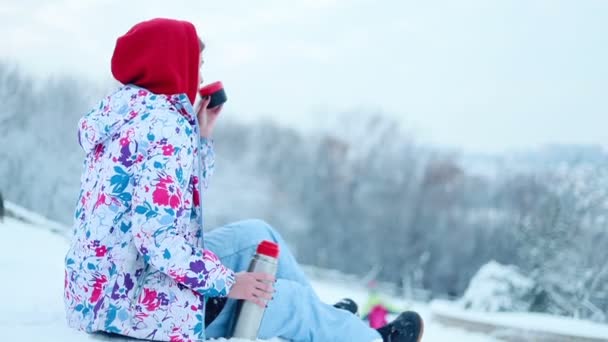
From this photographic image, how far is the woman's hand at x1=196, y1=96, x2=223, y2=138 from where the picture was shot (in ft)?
6.22

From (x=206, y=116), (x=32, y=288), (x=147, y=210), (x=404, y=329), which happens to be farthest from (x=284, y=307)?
(x=32, y=288)

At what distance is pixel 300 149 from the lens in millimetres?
23938

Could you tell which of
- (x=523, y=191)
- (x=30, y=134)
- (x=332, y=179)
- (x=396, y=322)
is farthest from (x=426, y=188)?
(x=396, y=322)

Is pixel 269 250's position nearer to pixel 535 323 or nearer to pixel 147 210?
pixel 147 210

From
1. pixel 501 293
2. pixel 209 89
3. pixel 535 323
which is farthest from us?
pixel 501 293

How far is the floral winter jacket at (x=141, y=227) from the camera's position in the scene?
1.36 m

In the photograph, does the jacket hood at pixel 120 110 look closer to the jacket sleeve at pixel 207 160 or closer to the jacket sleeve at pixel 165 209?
the jacket sleeve at pixel 165 209

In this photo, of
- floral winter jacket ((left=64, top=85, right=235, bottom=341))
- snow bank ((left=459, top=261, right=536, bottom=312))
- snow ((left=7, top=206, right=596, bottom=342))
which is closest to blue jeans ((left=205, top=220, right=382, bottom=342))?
snow ((left=7, top=206, right=596, bottom=342))

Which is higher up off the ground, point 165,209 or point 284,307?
point 165,209

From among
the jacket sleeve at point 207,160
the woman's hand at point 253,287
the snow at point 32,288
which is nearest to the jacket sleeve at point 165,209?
the woman's hand at point 253,287

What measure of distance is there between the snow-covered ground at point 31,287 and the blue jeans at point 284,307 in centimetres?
40

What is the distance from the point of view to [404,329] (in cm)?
186

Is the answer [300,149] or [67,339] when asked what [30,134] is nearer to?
[67,339]

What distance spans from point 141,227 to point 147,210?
40mm
